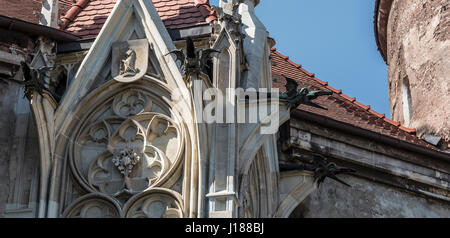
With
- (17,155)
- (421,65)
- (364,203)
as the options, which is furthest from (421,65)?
(17,155)

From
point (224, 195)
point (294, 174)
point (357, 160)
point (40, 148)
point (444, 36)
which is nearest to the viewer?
point (224, 195)

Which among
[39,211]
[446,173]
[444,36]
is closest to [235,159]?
[39,211]

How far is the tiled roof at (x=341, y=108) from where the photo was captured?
16234mm

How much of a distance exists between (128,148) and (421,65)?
8.09 meters

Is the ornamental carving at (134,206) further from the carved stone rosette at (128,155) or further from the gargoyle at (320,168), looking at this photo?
the gargoyle at (320,168)

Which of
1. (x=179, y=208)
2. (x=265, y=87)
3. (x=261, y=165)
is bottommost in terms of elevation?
(x=179, y=208)

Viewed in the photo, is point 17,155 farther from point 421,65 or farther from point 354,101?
point 421,65

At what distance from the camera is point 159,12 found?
14.0 metres

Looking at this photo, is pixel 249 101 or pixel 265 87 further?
pixel 265 87

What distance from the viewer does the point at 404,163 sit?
15.3 meters

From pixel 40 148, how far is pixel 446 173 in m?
6.00

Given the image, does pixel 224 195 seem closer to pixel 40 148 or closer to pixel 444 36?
pixel 40 148

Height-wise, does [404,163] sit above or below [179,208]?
above

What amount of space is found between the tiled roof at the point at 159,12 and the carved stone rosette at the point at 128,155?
1.55 metres
